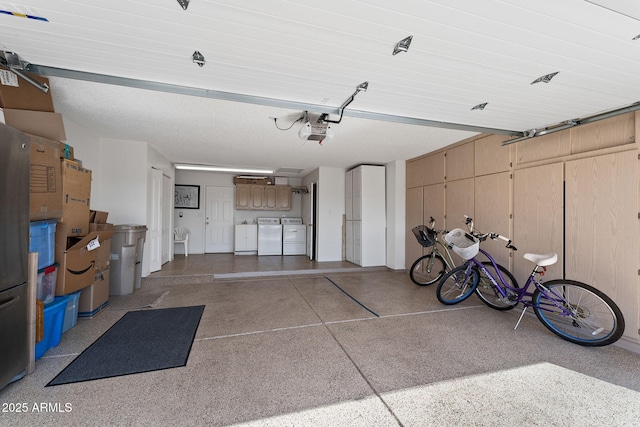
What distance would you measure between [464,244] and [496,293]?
73 cm

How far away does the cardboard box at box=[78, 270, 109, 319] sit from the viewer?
2.98m

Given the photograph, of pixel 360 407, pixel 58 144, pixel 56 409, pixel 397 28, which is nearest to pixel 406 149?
pixel 397 28

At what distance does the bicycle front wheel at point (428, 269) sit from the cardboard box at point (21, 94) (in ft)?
17.0

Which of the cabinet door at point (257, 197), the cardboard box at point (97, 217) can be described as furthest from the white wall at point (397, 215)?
the cardboard box at point (97, 217)

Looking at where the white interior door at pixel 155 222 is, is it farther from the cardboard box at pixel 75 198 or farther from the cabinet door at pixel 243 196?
the cabinet door at pixel 243 196

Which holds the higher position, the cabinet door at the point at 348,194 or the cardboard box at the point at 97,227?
the cabinet door at the point at 348,194

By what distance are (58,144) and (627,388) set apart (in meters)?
5.03

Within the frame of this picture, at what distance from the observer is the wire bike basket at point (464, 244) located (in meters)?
3.28

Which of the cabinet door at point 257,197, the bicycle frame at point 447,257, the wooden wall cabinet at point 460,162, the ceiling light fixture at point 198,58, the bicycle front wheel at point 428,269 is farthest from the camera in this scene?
the cabinet door at point 257,197

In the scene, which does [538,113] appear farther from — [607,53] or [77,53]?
[77,53]

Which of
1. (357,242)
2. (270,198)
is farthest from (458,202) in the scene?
(270,198)

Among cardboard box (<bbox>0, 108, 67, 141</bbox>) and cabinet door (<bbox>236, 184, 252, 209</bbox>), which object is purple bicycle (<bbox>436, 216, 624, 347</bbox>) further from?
cabinet door (<bbox>236, 184, 252, 209</bbox>)

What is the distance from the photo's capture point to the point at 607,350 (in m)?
2.47

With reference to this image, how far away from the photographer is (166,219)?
19.5ft
